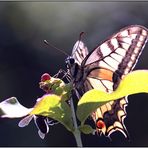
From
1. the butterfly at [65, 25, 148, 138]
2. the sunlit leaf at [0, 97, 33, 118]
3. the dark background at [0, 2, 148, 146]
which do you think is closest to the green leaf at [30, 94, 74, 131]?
the sunlit leaf at [0, 97, 33, 118]

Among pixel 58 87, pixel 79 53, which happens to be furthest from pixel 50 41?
pixel 58 87

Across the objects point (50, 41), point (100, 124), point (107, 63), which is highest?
point (50, 41)

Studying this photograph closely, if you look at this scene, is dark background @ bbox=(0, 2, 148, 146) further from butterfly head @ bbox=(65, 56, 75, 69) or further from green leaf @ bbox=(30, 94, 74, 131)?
green leaf @ bbox=(30, 94, 74, 131)

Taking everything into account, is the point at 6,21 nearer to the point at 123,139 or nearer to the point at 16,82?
the point at 16,82

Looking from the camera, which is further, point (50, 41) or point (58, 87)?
point (50, 41)

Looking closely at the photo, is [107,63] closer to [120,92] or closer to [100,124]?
[100,124]

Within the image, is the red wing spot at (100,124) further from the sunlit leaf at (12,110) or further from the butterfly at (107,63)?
the sunlit leaf at (12,110)
